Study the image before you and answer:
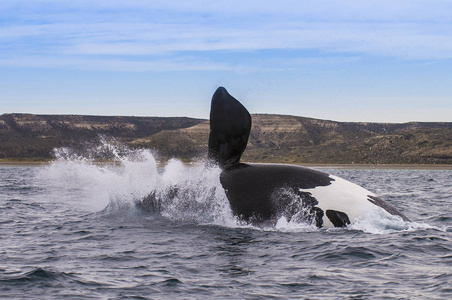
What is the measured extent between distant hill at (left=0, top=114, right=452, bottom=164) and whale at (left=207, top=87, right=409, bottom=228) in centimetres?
8950

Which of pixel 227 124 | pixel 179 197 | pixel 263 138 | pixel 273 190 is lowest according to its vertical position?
pixel 179 197

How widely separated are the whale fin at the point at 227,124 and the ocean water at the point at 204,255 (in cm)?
82

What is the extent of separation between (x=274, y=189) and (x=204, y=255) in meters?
2.91

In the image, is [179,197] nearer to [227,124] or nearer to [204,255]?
[227,124]

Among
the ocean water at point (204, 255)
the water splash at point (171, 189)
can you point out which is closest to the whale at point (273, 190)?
the ocean water at point (204, 255)

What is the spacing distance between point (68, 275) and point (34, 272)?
1.92ft

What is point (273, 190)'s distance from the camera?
12133 mm

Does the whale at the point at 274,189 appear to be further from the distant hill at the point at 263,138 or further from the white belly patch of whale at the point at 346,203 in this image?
the distant hill at the point at 263,138

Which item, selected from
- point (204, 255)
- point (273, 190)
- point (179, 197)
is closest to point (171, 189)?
point (179, 197)

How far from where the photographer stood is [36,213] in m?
17.3

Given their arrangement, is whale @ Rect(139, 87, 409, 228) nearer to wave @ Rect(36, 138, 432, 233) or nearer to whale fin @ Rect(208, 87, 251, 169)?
whale fin @ Rect(208, 87, 251, 169)

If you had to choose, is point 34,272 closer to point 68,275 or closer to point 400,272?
point 68,275

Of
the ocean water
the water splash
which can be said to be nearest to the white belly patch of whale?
the ocean water

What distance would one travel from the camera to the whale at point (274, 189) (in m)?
11.8
